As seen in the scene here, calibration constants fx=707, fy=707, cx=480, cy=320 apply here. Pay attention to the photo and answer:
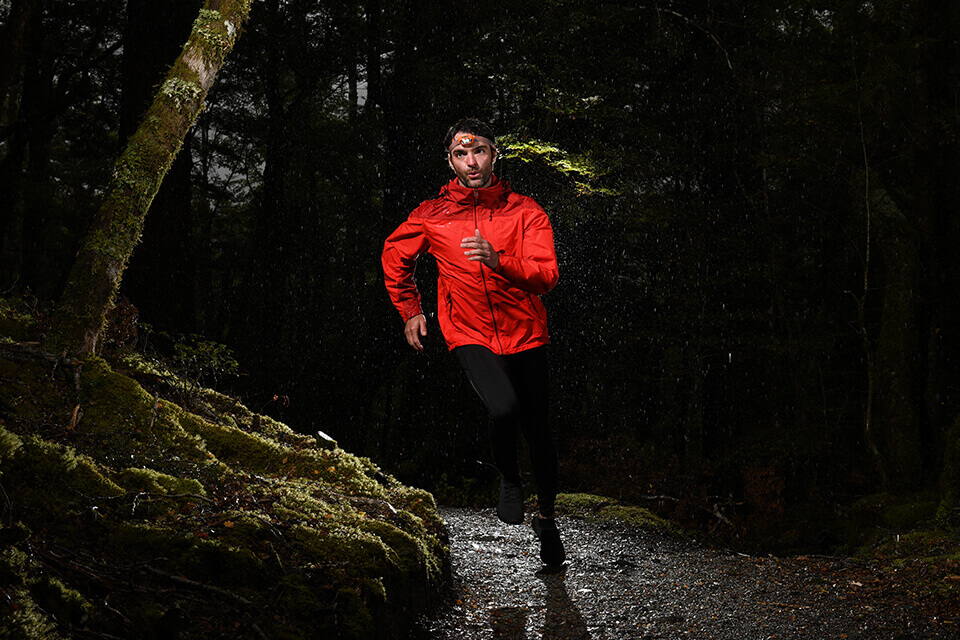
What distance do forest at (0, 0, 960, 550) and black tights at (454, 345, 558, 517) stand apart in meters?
3.84

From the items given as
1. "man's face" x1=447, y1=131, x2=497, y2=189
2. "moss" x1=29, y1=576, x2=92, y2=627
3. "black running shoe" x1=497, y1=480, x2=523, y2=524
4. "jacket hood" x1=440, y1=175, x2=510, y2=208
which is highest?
"man's face" x1=447, y1=131, x2=497, y2=189

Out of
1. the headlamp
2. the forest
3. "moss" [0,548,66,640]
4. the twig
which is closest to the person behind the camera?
"moss" [0,548,66,640]

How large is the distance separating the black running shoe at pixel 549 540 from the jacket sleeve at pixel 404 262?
183cm

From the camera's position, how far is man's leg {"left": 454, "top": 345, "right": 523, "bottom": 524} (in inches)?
182

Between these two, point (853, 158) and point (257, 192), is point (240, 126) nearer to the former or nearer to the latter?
point (257, 192)

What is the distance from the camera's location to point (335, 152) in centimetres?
2461

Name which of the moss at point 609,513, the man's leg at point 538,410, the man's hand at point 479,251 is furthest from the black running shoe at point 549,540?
the moss at point 609,513

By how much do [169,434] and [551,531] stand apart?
2.87 m

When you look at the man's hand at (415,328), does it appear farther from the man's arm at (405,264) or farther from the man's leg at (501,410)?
the man's leg at (501,410)

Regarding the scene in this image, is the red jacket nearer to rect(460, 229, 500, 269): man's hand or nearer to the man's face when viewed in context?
the man's face

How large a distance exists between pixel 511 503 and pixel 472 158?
2.35 meters

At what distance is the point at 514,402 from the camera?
15.2 feet

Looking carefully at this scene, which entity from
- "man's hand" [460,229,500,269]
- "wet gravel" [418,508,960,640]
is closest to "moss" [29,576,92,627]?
"wet gravel" [418,508,960,640]

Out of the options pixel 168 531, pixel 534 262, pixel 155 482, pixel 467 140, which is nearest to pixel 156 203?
pixel 467 140
